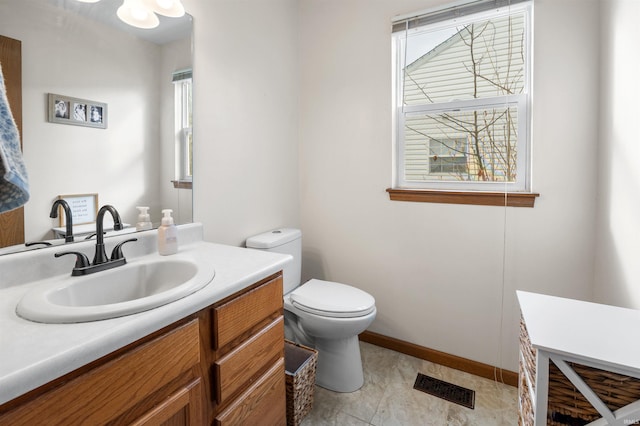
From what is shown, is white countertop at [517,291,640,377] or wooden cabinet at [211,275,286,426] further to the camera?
wooden cabinet at [211,275,286,426]

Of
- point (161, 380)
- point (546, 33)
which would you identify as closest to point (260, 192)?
point (161, 380)

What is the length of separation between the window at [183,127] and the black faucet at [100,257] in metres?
0.36

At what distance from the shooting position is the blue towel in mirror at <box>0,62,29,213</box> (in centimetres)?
51

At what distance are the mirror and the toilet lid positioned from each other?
72 cm

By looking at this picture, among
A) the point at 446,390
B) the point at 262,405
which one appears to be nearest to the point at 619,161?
the point at 446,390

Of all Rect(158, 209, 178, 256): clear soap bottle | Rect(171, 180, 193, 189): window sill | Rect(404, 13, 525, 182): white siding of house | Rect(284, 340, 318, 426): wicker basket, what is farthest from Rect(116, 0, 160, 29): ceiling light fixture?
Rect(284, 340, 318, 426): wicker basket

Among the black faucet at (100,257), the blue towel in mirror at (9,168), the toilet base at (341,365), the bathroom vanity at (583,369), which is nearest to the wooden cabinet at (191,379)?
the blue towel in mirror at (9,168)

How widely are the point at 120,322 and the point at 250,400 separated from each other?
53 centimetres

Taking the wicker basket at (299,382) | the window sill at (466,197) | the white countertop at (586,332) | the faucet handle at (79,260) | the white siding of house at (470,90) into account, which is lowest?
the wicker basket at (299,382)

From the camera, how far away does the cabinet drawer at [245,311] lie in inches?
33.8

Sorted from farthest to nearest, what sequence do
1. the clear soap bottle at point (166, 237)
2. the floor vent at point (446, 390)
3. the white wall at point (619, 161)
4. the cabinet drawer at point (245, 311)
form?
1. the floor vent at point (446, 390)
2. the clear soap bottle at point (166, 237)
3. the white wall at point (619, 161)
4. the cabinet drawer at point (245, 311)

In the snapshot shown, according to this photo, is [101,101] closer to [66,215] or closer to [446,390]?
[66,215]

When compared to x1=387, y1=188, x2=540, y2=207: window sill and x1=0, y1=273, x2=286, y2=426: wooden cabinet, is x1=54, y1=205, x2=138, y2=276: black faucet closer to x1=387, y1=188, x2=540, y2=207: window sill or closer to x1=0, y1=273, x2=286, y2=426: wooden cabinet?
x1=0, y1=273, x2=286, y2=426: wooden cabinet

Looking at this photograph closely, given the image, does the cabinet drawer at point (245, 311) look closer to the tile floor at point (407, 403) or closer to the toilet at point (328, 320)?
the toilet at point (328, 320)
